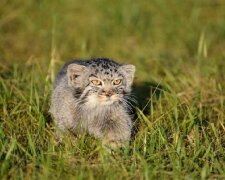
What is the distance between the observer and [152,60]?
9.95 meters

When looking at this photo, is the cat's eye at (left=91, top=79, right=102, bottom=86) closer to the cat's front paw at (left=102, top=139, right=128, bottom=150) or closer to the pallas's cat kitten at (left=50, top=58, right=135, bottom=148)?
the pallas's cat kitten at (left=50, top=58, right=135, bottom=148)

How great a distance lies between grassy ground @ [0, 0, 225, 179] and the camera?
609 centimetres

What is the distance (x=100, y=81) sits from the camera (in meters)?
6.75

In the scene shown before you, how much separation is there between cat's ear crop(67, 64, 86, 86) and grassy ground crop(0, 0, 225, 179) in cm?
54

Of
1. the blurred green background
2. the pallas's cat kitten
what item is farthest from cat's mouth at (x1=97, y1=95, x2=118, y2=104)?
the blurred green background

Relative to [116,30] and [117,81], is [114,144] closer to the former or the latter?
[117,81]

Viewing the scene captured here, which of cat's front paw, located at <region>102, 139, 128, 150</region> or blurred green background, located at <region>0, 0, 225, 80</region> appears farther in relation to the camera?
blurred green background, located at <region>0, 0, 225, 80</region>

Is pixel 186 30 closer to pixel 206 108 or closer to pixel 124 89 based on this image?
pixel 206 108

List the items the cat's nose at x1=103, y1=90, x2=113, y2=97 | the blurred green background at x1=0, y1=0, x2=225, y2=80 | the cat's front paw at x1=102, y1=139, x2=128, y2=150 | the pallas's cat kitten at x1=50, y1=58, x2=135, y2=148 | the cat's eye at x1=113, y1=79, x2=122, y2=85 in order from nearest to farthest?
the cat's front paw at x1=102, y1=139, x2=128, y2=150, the cat's nose at x1=103, y1=90, x2=113, y2=97, the pallas's cat kitten at x1=50, y1=58, x2=135, y2=148, the cat's eye at x1=113, y1=79, x2=122, y2=85, the blurred green background at x1=0, y1=0, x2=225, y2=80

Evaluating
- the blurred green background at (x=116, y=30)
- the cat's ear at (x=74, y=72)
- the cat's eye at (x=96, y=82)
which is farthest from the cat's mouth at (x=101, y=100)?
the blurred green background at (x=116, y=30)

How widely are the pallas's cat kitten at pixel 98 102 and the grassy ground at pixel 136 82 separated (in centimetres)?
18

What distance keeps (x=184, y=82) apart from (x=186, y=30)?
269 cm

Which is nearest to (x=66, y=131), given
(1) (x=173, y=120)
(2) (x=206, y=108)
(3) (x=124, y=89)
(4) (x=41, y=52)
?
(3) (x=124, y=89)

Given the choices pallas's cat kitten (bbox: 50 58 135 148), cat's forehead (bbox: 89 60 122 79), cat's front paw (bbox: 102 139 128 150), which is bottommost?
cat's front paw (bbox: 102 139 128 150)
